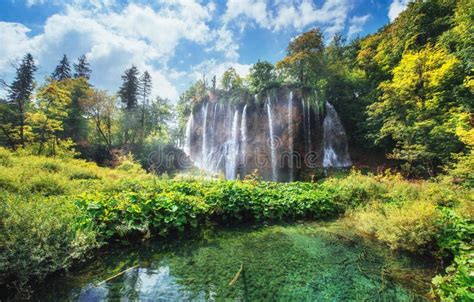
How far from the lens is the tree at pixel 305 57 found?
2098 centimetres

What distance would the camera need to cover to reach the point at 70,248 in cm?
324

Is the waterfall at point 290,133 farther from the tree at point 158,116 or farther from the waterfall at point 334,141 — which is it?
the tree at point 158,116

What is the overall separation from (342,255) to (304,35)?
2183 centimetres

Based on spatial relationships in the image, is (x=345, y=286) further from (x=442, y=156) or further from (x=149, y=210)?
(x=442, y=156)

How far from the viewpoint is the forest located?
335cm

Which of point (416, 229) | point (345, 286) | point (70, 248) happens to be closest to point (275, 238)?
point (345, 286)

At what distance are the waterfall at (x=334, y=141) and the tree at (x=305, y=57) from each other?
3.67 m

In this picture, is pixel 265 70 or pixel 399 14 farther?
pixel 265 70

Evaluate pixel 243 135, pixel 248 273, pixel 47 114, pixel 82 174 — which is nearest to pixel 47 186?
pixel 82 174

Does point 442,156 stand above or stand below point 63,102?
below

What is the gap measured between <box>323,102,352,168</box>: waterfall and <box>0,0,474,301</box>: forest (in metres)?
0.65

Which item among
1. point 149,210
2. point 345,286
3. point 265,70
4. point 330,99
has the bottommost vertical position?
point 345,286

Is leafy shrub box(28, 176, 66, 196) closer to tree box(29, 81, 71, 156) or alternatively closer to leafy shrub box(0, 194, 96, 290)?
leafy shrub box(0, 194, 96, 290)

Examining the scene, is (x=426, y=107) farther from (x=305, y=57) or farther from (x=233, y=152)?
(x=233, y=152)
